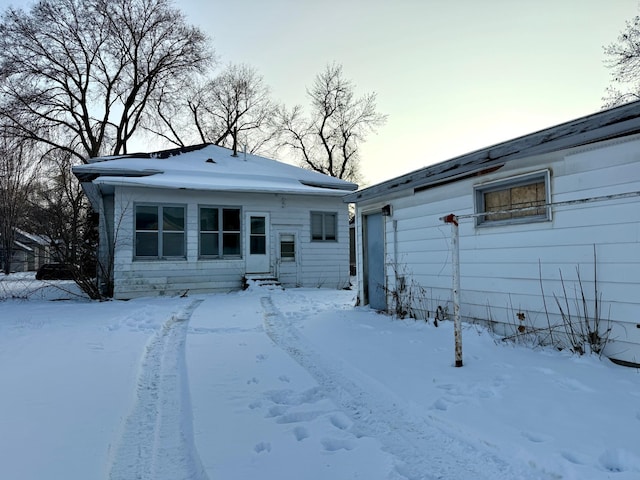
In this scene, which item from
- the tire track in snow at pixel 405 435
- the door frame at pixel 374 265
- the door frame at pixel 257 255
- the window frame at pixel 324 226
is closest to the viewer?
the tire track in snow at pixel 405 435

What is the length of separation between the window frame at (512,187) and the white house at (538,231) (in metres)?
0.01

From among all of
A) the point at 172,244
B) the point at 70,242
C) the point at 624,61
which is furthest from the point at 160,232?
the point at 624,61

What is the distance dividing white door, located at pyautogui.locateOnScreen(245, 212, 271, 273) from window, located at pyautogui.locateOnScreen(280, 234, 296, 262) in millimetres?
526

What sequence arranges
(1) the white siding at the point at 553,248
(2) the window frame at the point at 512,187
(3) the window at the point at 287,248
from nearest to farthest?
(1) the white siding at the point at 553,248
(2) the window frame at the point at 512,187
(3) the window at the point at 287,248

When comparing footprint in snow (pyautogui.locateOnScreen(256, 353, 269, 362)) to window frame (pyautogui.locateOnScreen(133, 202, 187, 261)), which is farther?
window frame (pyautogui.locateOnScreen(133, 202, 187, 261))

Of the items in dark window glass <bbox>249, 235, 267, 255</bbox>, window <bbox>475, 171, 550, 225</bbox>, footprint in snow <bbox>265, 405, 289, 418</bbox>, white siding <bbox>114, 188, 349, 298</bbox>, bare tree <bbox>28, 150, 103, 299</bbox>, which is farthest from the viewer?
dark window glass <bbox>249, 235, 267, 255</bbox>

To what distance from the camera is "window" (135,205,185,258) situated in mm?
11711

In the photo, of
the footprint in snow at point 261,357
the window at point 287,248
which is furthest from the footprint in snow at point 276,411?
the window at point 287,248

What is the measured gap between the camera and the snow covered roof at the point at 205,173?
39.1ft

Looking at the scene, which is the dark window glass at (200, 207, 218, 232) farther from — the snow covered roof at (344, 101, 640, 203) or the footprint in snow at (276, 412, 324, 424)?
the footprint in snow at (276, 412, 324, 424)

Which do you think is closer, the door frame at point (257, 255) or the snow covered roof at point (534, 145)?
the snow covered roof at point (534, 145)

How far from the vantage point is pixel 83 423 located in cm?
302

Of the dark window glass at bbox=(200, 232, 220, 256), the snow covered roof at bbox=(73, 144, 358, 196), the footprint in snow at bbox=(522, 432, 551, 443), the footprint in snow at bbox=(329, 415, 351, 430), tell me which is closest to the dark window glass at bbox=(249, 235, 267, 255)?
the dark window glass at bbox=(200, 232, 220, 256)

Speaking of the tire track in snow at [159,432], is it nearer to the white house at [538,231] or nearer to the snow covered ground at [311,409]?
the snow covered ground at [311,409]
